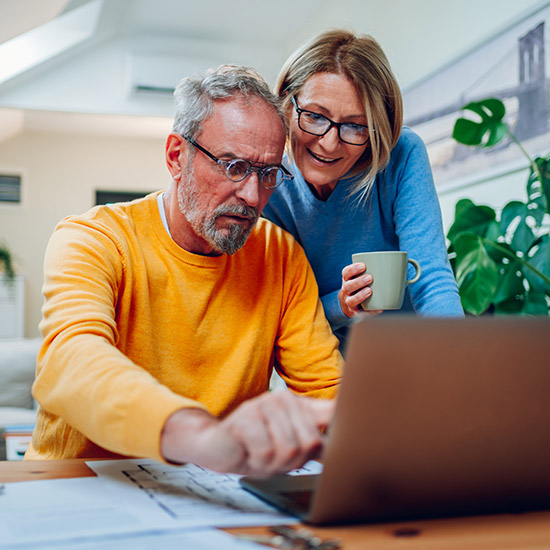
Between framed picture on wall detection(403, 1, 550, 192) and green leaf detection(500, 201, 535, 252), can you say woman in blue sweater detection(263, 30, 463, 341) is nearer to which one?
green leaf detection(500, 201, 535, 252)

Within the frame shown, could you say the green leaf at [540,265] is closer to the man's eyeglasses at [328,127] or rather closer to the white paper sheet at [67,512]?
the man's eyeglasses at [328,127]

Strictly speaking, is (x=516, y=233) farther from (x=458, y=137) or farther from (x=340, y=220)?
(x=340, y=220)

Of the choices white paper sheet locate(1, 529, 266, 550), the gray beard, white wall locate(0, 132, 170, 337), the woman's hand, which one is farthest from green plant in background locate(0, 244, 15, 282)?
white paper sheet locate(1, 529, 266, 550)

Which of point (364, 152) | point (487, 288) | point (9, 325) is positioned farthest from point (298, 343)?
point (9, 325)

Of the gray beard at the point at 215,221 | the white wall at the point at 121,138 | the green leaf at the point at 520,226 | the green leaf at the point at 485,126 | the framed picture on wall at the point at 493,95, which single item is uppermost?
the white wall at the point at 121,138

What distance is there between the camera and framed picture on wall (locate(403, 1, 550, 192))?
2.83 m

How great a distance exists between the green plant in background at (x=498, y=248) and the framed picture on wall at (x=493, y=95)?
57 cm

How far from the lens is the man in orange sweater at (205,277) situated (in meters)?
1.09

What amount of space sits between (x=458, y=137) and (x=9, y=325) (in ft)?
20.9

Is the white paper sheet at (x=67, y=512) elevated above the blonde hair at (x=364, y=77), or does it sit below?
below

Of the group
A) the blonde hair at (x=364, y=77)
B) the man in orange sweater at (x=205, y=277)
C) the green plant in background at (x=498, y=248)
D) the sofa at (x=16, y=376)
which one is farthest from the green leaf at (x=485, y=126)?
the sofa at (x=16, y=376)

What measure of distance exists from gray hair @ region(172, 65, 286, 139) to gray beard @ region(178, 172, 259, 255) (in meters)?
→ 0.10

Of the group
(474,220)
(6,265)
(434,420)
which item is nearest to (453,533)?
(434,420)

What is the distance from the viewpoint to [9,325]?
7543 millimetres
